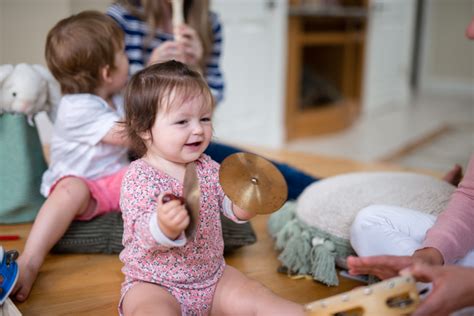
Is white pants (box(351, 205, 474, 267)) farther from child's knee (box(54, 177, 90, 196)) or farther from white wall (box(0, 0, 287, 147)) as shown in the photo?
white wall (box(0, 0, 287, 147))

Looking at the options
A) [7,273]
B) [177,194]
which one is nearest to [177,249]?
[177,194]

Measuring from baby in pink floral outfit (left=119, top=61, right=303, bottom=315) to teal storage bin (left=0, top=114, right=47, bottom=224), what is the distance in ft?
1.65

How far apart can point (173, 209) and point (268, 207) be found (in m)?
0.16

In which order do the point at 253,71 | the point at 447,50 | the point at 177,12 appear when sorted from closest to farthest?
the point at 177,12 → the point at 253,71 → the point at 447,50

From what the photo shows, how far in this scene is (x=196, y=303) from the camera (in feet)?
3.00

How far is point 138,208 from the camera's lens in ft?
2.80

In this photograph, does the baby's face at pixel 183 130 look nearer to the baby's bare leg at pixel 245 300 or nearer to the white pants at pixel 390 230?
the baby's bare leg at pixel 245 300

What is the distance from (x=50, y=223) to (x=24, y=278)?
128 millimetres

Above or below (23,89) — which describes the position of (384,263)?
below

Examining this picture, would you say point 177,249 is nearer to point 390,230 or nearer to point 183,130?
point 183,130

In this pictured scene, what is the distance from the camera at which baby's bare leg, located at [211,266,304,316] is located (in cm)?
88

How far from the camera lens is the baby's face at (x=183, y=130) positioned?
871 millimetres

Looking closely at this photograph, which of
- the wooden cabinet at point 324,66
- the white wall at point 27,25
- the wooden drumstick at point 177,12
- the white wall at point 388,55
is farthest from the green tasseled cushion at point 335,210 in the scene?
the white wall at point 388,55

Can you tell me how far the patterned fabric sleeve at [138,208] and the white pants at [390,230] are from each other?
377 mm
